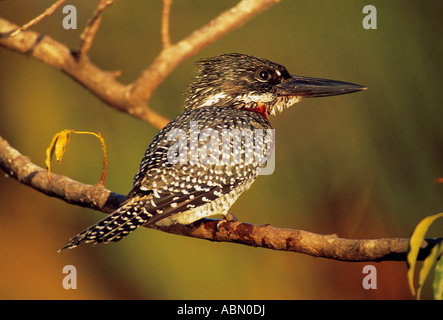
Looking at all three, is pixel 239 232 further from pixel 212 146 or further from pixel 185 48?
pixel 185 48

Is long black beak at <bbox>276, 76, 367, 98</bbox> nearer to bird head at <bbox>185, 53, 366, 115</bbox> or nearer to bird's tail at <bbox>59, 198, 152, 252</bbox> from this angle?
bird head at <bbox>185, 53, 366, 115</bbox>

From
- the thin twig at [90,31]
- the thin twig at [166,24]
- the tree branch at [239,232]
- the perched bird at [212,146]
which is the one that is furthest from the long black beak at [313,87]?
the thin twig at [90,31]

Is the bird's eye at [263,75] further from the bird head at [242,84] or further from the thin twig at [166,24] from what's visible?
the thin twig at [166,24]

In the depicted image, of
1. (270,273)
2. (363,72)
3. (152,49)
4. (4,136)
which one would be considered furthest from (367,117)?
(4,136)

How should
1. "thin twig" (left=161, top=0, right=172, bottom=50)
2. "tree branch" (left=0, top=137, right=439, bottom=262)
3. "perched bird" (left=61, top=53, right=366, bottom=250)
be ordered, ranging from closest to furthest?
"tree branch" (left=0, top=137, right=439, bottom=262) < "perched bird" (left=61, top=53, right=366, bottom=250) < "thin twig" (left=161, top=0, right=172, bottom=50)

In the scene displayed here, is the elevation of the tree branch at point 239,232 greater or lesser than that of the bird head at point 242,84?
lesser

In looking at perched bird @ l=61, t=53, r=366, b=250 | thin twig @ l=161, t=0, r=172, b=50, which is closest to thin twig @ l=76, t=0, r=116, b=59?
thin twig @ l=161, t=0, r=172, b=50

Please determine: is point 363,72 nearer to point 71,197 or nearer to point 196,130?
point 196,130
